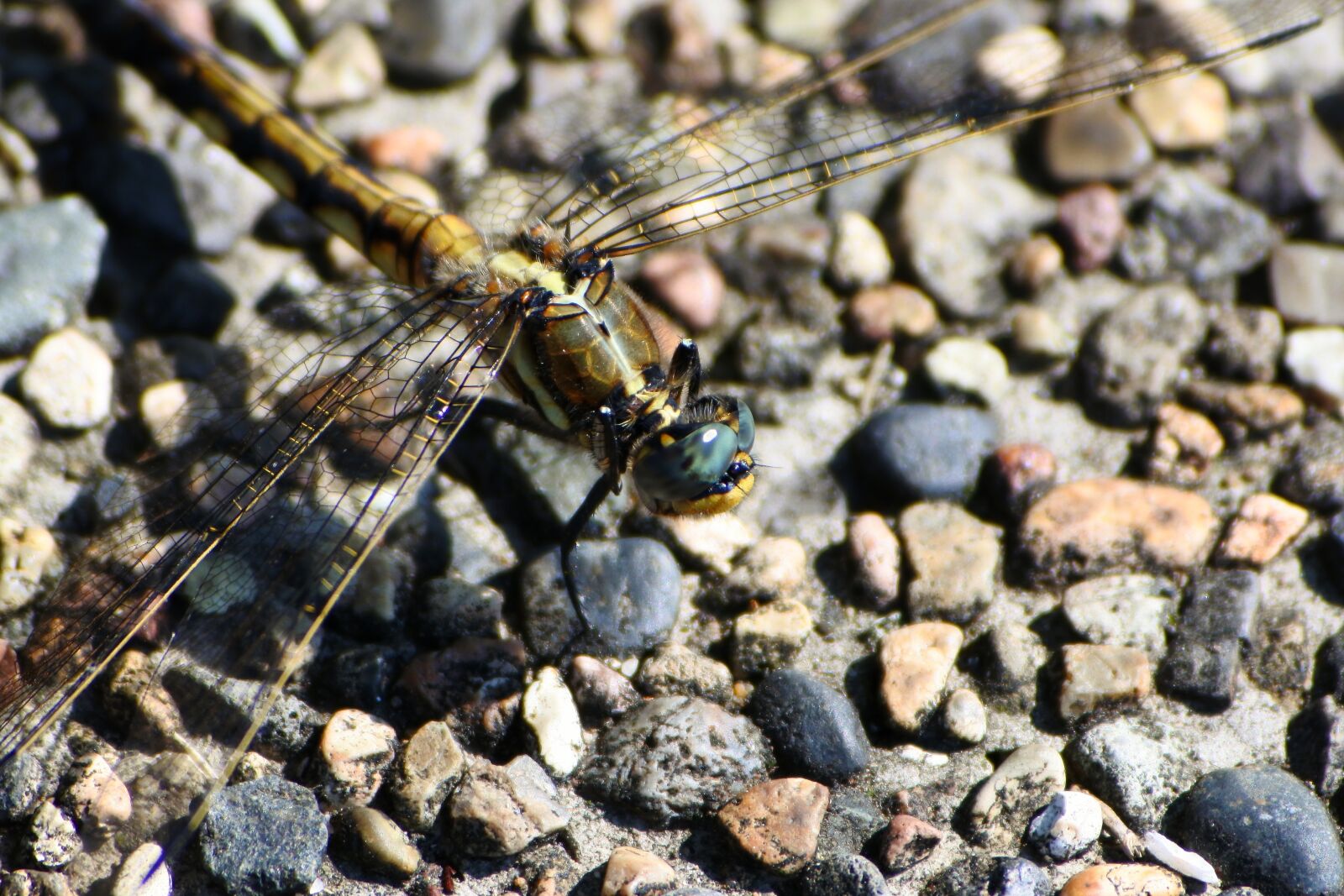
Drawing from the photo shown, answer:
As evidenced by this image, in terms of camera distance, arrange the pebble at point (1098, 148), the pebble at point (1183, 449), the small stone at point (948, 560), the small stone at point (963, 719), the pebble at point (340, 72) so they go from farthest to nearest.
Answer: the pebble at point (340, 72) < the pebble at point (1098, 148) < the pebble at point (1183, 449) < the small stone at point (948, 560) < the small stone at point (963, 719)

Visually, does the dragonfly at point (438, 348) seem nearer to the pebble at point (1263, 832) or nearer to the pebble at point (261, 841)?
the pebble at point (261, 841)

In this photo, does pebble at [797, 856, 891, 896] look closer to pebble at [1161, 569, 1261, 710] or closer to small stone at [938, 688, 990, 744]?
small stone at [938, 688, 990, 744]

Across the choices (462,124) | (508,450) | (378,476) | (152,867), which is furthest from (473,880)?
(462,124)

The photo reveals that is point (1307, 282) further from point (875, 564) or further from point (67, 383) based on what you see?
point (67, 383)

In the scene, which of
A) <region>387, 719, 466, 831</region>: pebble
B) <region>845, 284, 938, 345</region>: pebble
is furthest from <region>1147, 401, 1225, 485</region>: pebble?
<region>387, 719, 466, 831</region>: pebble

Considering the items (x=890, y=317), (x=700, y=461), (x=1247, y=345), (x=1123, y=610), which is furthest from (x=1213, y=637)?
(x=700, y=461)

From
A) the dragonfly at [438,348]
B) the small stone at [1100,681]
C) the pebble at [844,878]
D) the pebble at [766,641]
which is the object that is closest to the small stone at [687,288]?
the dragonfly at [438,348]
